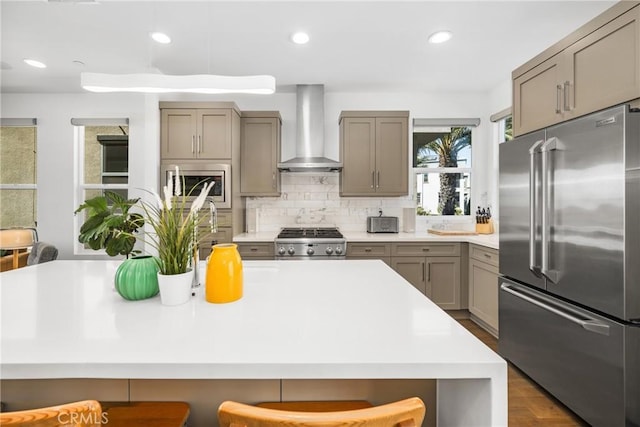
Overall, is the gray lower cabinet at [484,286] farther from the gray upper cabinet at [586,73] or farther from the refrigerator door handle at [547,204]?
the gray upper cabinet at [586,73]

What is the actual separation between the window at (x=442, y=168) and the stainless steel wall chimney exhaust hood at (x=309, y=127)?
1.17m

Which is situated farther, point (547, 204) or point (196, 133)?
point (196, 133)

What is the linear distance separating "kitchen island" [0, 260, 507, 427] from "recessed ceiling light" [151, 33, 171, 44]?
7.21ft

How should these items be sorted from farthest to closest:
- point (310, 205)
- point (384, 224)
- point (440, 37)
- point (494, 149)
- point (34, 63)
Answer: point (310, 205)
point (494, 149)
point (384, 224)
point (34, 63)
point (440, 37)

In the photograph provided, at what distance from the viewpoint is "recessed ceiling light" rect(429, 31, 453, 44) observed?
8.59ft

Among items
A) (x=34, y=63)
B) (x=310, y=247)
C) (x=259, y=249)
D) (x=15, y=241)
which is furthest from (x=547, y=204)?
(x=15, y=241)

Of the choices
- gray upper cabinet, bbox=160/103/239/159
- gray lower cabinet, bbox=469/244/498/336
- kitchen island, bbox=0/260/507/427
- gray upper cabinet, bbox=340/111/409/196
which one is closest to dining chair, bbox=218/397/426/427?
kitchen island, bbox=0/260/507/427

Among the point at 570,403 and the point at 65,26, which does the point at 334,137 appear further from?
the point at 570,403

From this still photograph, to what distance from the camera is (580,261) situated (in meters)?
1.71

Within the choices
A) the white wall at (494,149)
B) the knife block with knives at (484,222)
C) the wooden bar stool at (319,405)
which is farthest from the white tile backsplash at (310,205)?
the wooden bar stool at (319,405)

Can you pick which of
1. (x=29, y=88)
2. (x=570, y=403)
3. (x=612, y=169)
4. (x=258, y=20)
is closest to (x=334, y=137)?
(x=258, y=20)

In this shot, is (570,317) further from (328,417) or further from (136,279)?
(136,279)

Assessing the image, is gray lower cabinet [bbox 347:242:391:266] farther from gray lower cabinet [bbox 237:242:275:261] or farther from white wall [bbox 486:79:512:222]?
white wall [bbox 486:79:512:222]

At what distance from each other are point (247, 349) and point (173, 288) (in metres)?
0.48
